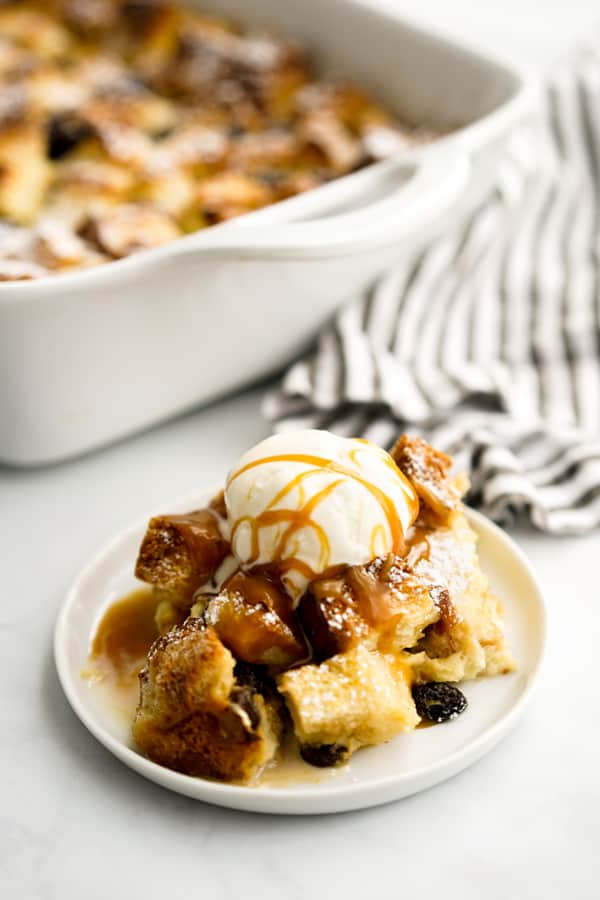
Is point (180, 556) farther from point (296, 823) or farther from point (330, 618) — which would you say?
point (296, 823)

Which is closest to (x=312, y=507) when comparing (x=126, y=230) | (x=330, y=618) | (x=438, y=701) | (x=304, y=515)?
(x=304, y=515)

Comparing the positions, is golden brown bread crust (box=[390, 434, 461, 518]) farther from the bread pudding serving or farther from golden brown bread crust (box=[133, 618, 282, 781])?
golden brown bread crust (box=[133, 618, 282, 781])

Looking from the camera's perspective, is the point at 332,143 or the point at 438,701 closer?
the point at 438,701

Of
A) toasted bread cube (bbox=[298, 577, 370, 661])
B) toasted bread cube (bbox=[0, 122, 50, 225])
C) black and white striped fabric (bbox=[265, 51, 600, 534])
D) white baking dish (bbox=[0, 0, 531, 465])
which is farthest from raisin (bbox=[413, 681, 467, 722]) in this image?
toasted bread cube (bbox=[0, 122, 50, 225])

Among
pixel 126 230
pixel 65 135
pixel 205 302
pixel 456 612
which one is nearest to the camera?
pixel 456 612

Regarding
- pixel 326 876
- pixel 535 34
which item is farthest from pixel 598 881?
pixel 535 34

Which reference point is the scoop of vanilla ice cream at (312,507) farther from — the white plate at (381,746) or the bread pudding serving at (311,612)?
the white plate at (381,746)

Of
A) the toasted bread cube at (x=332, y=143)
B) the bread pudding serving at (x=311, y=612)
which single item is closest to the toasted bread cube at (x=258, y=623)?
the bread pudding serving at (x=311, y=612)

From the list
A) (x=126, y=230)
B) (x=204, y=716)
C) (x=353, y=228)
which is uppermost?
(x=353, y=228)
